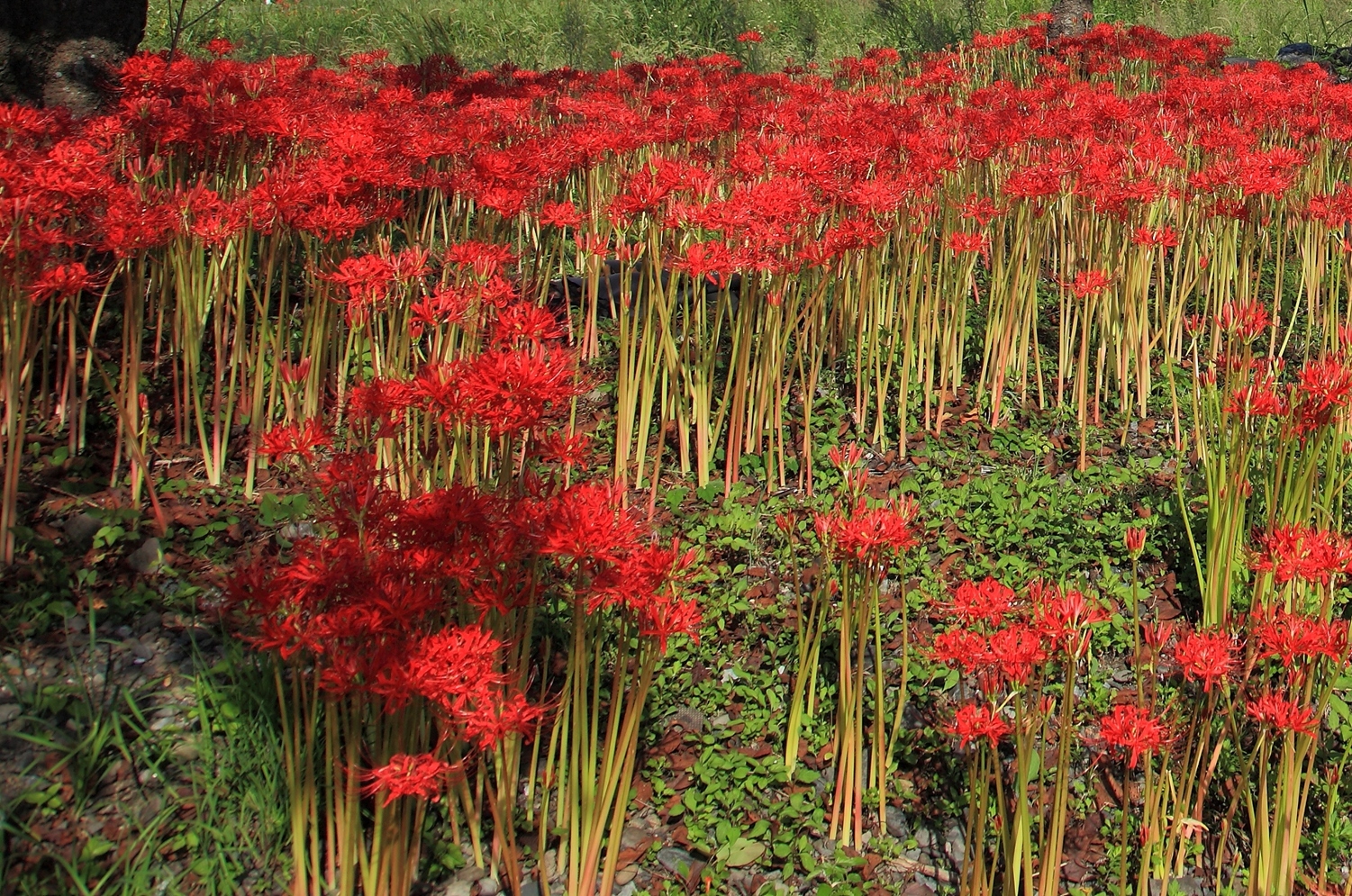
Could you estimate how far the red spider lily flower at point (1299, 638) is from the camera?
2219mm

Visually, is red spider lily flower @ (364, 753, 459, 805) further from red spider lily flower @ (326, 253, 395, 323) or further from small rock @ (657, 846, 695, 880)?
red spider lily flower @ (326, 253, 395, 323)

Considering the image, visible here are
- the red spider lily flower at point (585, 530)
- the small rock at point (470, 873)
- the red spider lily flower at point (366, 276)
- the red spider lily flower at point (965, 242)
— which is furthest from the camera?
the red spider lily flower at point (965, 242)

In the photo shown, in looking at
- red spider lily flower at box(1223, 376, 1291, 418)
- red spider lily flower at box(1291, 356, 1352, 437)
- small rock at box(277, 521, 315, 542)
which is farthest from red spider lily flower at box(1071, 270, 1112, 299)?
small rock at box(277, 521, 315, 542)

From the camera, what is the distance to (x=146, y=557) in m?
3.32

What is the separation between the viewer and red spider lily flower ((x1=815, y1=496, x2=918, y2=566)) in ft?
7.49

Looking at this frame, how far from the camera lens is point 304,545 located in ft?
6.51

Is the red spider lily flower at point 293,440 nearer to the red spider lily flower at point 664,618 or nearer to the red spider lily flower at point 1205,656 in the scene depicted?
the red spider lily flower at point 664,618

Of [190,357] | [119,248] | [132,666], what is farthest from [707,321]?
[132,666]

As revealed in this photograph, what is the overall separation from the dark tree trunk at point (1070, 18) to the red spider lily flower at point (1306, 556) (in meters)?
10.9

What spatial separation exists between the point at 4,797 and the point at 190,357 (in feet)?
5.40

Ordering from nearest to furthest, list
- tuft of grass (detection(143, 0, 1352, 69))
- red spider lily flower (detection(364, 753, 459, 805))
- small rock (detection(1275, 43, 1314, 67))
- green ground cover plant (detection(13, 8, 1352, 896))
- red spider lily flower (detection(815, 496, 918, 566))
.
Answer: red spider lily flower (detection(364, 753, 459, 805)), green ground cover plant (detection(13, 8, 1352, 896)), red spider lily flower (detection(815, 496, 918, 566)), small rock (detection(1275, 43, 1314, 67)), tuft of grass (detection(143, 0, 1352, 69))

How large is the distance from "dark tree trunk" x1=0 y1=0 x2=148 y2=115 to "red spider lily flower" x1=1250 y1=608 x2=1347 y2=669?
4979 millimetres

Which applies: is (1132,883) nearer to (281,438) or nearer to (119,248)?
(281,438)

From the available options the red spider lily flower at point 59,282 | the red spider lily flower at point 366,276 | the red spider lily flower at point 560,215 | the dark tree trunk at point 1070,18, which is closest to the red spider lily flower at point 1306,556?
the red spider lily flower at point 366,276
